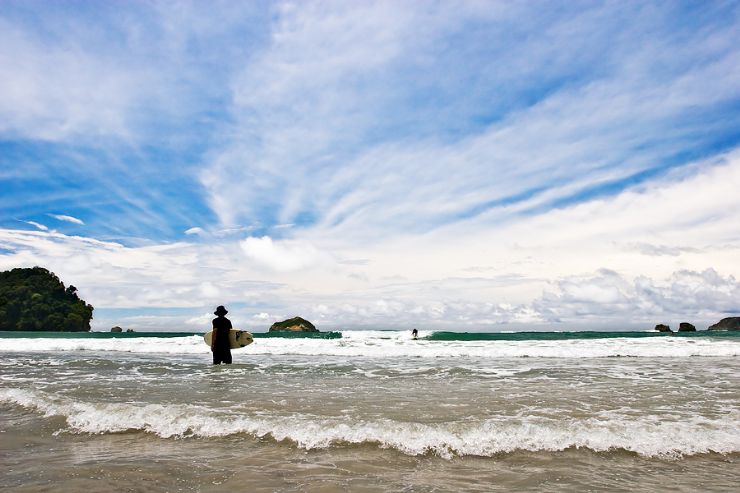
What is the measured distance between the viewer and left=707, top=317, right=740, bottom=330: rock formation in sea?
65562 millimetres

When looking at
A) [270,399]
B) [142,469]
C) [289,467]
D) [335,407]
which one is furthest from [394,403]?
[142,469]

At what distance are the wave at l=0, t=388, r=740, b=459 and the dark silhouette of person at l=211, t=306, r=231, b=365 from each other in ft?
26.4

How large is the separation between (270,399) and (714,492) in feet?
25.2

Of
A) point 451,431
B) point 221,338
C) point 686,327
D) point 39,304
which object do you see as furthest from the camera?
point 39,304

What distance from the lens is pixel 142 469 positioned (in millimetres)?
5129

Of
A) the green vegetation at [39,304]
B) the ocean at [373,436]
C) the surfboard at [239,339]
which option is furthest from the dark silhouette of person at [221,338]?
the green vegetation at [39,304]

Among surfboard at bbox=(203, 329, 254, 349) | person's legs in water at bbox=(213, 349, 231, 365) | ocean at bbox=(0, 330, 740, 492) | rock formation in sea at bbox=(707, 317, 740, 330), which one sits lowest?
rock formation in sea at bbox=(707, 317, 740, 330)

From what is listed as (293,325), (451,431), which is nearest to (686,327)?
(293,325)

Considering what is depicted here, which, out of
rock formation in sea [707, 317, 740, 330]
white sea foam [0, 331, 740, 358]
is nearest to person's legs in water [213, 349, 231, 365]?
white sea foam [0, 331, 740, 358]

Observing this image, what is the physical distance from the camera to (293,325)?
2653 inches

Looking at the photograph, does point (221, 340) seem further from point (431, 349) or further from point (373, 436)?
point (431, 349)

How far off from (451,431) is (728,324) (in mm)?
81770

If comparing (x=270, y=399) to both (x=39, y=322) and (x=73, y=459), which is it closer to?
(x=73, y=459)

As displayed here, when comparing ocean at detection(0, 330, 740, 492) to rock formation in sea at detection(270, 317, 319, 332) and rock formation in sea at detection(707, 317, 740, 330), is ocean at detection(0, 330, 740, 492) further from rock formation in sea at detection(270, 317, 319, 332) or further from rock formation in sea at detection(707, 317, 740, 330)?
rock formation in sea at detection(707, 317, 740, 330)
